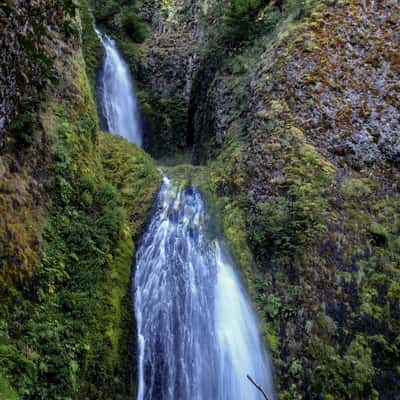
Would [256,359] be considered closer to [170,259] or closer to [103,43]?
[170,259]

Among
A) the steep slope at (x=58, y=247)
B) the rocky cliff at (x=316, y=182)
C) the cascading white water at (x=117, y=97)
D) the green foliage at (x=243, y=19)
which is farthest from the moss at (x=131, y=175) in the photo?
the green foliage at (x=243, y=19)

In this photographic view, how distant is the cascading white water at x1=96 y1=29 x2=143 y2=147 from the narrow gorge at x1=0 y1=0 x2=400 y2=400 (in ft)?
10.2

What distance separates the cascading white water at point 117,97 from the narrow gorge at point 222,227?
3.12 meters

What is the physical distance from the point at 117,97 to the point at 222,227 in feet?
24.3

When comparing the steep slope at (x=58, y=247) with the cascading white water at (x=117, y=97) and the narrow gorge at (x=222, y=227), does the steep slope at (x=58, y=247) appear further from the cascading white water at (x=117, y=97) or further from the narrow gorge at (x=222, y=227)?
the cascading white water at (x=117, y=97)

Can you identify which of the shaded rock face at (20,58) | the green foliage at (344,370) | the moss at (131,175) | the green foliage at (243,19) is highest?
the green foliage at (243,19)

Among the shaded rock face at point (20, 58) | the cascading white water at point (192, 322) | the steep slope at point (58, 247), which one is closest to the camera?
the steep slope at point (58, 247)

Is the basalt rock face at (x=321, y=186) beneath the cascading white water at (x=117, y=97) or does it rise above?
beneath

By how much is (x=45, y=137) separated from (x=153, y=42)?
11.7 metres

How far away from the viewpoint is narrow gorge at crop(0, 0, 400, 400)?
4.69 metres

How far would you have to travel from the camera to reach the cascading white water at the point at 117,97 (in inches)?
483

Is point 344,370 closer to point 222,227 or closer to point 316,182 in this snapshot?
point 222,227

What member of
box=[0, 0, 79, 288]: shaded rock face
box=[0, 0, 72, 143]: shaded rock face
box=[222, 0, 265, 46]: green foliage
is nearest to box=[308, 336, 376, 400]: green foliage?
box=[0, 0, 79, 288]: shaded rock face

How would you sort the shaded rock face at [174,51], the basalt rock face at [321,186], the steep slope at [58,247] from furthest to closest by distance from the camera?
the shaded rock face at [174,51]
the basalt rock face at [321,186]
the steep slope at [58,247]
